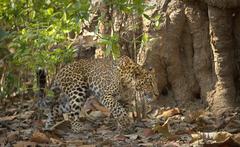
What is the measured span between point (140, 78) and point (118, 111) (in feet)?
2.48

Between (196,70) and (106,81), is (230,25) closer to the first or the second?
(196,70)

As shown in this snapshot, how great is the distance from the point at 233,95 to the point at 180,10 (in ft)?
5.74

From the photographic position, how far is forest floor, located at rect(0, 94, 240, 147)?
7.00 metres

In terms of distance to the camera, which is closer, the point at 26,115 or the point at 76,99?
the point at 76,99

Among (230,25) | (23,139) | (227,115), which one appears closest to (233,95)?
(227,115)

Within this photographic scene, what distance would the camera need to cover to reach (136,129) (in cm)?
891

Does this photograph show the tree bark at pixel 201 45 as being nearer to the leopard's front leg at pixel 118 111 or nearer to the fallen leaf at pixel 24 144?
the leopard's front leg at pixel 118 111

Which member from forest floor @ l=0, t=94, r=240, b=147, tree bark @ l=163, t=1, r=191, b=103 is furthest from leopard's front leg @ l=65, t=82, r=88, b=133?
tree bark @ l=163, t=1, r=191, b=103

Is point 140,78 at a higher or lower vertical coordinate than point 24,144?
higher

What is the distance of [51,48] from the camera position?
466 inches

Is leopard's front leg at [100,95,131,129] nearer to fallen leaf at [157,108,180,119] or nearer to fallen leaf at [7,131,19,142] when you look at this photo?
fallen leaf at [157,108,180,119]

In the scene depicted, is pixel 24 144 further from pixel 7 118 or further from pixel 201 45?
pixel 201 45

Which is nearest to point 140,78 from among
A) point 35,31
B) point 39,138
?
point 35,31

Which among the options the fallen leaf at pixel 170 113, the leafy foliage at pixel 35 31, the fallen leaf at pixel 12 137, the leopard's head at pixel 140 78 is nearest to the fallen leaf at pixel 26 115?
the leafy foliage at pixel 35 31
